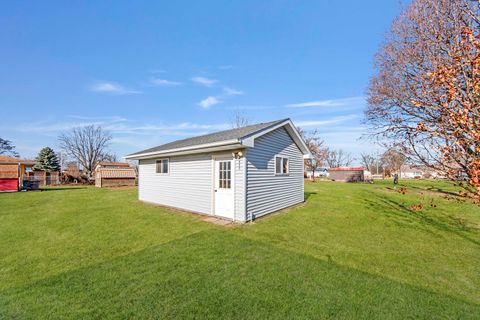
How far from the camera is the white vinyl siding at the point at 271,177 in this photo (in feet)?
24.4

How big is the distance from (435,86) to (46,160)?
149 feet

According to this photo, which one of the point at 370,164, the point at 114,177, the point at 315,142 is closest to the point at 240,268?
the point at 114,177

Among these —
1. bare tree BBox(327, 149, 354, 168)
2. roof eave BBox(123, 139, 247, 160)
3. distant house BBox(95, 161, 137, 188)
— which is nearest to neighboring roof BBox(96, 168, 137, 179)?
distant house BBox(95, 161, 137, 188)

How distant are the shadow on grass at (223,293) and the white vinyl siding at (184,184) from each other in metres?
3.98

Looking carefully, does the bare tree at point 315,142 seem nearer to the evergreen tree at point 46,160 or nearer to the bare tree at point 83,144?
the bare tree at point 83,144

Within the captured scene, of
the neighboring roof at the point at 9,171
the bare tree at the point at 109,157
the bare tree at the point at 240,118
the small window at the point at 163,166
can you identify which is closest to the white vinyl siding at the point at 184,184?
the small window at the point at 163,166

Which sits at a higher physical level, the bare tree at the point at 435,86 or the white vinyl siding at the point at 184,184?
the bare tree at the point at 435,86

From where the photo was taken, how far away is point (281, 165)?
30.7ft

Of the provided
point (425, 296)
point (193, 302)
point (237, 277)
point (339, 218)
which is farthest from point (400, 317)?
point (339, 218)

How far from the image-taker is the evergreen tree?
32759 millimetres

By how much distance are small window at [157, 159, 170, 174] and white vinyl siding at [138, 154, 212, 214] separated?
232 mm

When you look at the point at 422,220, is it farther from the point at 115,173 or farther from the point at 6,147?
the point at 6,147

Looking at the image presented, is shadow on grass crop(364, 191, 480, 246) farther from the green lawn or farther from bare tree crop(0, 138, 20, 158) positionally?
bare tree crop(0, 138, 20, 158)

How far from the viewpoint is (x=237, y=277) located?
12.3ft
